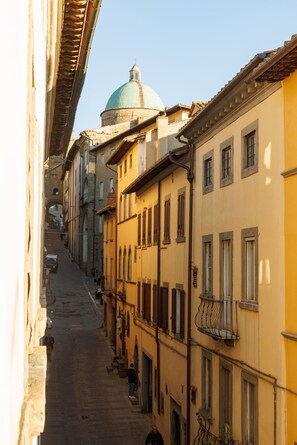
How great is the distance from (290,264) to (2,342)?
10.7 meters

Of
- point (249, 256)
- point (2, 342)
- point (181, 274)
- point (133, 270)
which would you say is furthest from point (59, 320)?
point (2, 342)

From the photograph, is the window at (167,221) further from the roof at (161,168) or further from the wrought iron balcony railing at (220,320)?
the wrought iron balcony railing at (220,320)

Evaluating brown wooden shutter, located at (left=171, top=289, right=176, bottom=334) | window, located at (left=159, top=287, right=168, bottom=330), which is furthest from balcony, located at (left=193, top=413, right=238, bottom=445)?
window, located at (left=159, top=287, right=168, bottom=330)

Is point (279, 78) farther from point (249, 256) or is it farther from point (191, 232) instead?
point (191, 232)

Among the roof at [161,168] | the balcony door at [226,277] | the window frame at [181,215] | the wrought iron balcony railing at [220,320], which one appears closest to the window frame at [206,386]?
the wrought iron balcony railing at [220,320]

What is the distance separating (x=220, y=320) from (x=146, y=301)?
1145 cm

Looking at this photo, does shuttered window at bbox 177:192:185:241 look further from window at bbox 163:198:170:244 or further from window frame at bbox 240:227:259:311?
→ window frame at bbox 240:227:259:311

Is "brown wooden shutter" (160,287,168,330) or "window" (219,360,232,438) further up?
"brown wooden shutter" (160,287,168,330)

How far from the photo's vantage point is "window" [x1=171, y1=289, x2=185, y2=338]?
20703 millimetres

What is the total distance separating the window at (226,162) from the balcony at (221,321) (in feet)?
9.95

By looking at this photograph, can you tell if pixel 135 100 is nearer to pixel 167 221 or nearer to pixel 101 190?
pixel 101 190

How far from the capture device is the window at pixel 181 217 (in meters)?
21.1

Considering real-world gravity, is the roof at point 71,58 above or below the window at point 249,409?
above

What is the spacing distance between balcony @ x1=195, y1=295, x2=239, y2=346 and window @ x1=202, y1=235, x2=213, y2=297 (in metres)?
0.65
